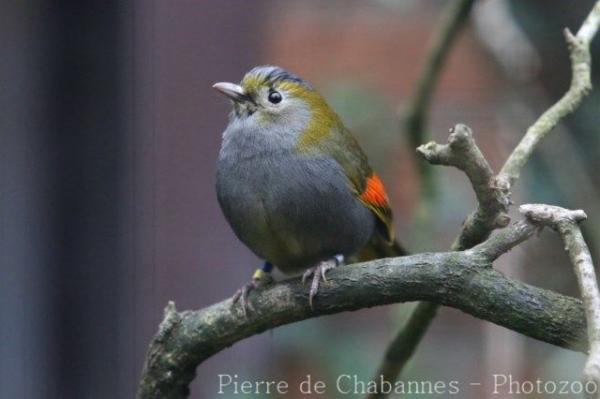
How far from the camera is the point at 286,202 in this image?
2926 mm

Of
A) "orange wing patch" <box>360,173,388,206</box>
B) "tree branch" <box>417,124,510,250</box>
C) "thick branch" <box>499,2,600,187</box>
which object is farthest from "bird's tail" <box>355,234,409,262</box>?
"tree branch" <box>417,124,510,250</box>

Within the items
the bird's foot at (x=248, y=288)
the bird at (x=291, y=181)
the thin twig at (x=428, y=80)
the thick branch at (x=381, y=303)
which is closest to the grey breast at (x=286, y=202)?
the bird at (x=291, y=181)

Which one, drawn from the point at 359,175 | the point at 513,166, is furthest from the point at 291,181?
the point at 513,166

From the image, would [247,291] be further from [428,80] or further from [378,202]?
[428,80]

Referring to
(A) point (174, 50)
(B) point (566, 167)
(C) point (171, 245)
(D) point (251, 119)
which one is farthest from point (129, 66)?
(B) point (566, 167)

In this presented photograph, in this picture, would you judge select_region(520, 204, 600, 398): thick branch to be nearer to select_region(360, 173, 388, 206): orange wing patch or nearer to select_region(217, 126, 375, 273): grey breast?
select_region(217, 126, 375, 273): grey breast

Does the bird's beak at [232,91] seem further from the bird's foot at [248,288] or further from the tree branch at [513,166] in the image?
the tree branch at [513,166]

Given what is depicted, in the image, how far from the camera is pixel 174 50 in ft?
13.1

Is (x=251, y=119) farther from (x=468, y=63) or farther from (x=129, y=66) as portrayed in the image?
(x=468, y=63)

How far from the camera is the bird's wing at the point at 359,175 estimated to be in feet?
10.2

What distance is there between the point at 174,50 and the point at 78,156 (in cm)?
51

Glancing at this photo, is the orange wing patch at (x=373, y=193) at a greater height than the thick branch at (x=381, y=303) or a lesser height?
greater

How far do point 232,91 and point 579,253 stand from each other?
51.6 inches

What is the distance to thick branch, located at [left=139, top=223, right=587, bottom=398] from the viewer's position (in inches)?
86.4
